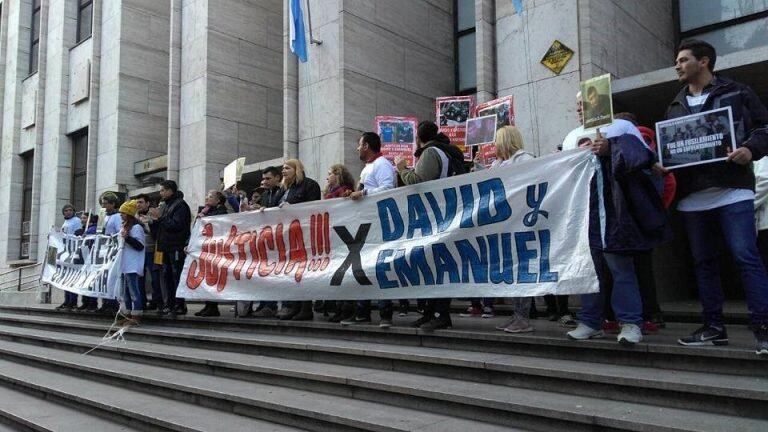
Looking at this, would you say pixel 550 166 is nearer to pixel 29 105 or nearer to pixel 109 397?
pixel 109 397

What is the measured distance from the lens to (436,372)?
15.3 feet

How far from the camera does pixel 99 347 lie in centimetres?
779

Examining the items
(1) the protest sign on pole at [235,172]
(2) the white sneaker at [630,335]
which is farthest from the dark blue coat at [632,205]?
(1) the protest sign on pole at [235,172]

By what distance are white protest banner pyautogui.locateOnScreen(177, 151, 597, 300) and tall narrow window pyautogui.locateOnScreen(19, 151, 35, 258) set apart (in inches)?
675

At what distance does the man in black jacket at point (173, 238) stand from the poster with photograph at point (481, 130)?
423 cm

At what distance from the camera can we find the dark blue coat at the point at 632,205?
4203 millimetres

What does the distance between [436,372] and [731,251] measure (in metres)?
2.27

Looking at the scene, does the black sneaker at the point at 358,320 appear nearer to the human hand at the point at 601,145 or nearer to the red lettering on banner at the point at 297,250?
the red lettering on banner at the point at 297,250

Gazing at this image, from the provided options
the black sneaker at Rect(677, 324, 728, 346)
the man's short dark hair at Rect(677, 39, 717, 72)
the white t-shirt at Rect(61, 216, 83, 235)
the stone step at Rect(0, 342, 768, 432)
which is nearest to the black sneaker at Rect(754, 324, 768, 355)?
the black sneaker at Rect(677, 324, 728, 346)

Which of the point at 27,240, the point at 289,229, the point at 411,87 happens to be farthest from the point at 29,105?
the point at 289,229

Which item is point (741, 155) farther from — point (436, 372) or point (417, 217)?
point (417, 217)

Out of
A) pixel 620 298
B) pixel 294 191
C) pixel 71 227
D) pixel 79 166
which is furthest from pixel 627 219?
pixel 79 166

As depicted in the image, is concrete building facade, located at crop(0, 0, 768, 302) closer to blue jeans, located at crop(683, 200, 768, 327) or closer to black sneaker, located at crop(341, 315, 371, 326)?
blue jeans, located at crop(683, 200, 768, 327)

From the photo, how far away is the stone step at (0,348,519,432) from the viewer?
3.95m
